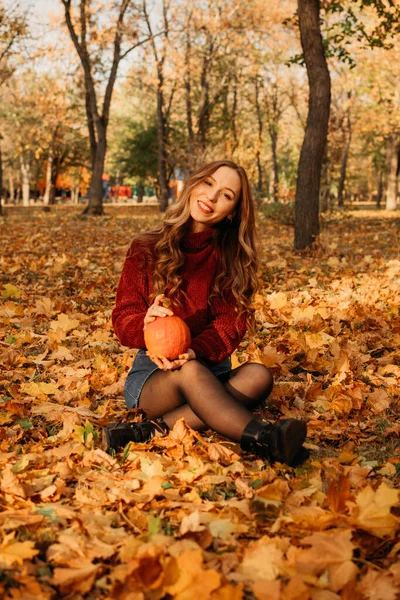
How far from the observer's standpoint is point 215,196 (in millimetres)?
3289

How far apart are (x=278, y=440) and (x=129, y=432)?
2.53ft

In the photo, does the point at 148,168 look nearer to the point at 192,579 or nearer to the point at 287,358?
the point at 287,358

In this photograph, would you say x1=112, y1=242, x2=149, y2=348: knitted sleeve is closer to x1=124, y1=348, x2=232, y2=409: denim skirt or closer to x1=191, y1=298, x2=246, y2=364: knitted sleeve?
x1=124, y1=348, x2=232, y2=409: denim skirt

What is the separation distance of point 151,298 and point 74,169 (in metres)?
43.6

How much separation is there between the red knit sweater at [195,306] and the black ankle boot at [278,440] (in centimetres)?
67

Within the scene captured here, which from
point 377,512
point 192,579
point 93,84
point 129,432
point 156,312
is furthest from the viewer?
point 93,84

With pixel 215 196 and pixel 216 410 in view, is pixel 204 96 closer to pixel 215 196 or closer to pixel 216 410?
pixel 215 196

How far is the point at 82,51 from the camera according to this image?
1892 cm

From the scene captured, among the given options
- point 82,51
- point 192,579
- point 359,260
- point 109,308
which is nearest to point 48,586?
point 192,579

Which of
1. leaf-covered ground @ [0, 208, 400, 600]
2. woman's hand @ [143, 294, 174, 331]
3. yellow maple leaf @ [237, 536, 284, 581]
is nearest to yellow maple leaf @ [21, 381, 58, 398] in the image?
leaf-covered ground @ [0, 208, 400, 600]

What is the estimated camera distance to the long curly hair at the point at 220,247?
10.8 feet

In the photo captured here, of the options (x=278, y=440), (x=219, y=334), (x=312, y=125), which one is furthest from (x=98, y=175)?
(x=278, y=440)

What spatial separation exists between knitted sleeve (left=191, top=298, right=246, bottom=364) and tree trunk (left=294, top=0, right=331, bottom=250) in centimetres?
706

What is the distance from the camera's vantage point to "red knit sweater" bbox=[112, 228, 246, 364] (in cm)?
324
